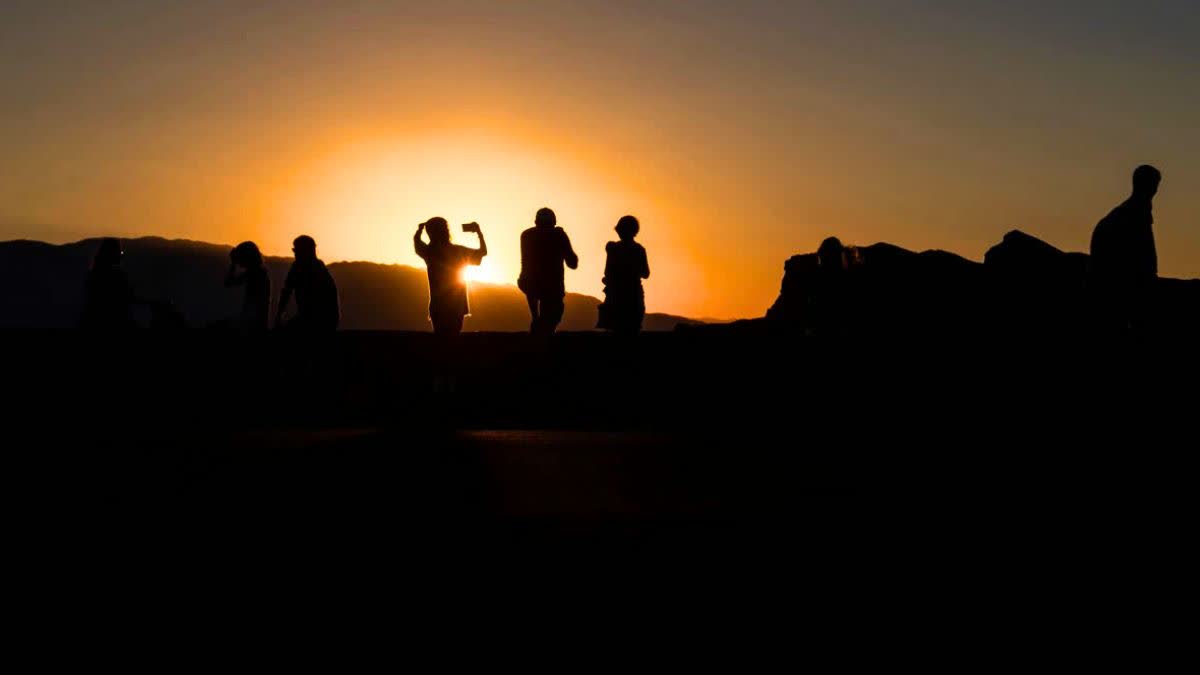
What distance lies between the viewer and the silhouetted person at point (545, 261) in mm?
19812

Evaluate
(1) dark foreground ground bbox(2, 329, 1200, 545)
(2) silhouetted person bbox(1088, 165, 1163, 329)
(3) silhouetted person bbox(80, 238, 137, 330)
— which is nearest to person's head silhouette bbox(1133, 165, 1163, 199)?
(2) silhouetted person bbox(1088, 165, 1163, 329)

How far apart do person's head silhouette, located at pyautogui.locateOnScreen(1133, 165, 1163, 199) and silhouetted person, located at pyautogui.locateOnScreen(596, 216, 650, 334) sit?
525cm

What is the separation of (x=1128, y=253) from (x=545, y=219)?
6.09 m

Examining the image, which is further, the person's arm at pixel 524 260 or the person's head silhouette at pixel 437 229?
the person's arm at pixel 524 260

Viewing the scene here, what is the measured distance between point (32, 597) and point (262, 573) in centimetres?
95

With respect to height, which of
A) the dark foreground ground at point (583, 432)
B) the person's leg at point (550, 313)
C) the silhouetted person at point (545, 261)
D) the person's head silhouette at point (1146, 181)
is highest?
the person's head silhouette at point (1146, 181)

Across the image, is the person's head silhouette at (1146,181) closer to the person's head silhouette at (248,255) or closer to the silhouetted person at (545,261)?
the silhouetted person at (545,261)

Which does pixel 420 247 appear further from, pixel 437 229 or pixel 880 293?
pixel 880 293

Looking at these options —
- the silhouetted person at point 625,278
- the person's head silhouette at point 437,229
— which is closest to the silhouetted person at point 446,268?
the person's head silhouette at point 437,229

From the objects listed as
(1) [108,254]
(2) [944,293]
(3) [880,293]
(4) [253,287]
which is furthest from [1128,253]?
(2) [944,293]

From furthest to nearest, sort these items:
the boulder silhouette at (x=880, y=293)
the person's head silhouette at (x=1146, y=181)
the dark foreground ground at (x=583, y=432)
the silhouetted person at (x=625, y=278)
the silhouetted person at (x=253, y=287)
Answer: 1. the boulder silhouette at (x=880, y=293)
2. the silhouetted person at (x=625, y=278)
3. the silhouetted person at (x=253, y=287)
4. the person's head silhouette at (x=1146, y=181)
5. the dark foreground ground at (x=583, y=432)

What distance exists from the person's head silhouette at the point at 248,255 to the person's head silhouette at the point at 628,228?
3.75 m

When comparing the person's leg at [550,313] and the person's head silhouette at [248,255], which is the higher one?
the person's head silhouette at [248,255]

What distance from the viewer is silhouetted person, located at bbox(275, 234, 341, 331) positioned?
1867cm
